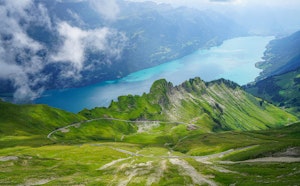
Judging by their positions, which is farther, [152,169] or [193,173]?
[152,169]

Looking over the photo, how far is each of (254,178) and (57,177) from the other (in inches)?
2379

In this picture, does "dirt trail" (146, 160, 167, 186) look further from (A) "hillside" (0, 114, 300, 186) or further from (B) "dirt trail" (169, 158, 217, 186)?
(B) "dirt trail" (169, 158, 217, 186)

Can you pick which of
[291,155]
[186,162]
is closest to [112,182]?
[186,162]

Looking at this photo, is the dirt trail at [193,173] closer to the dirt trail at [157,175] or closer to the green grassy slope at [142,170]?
the green grassy slope at [142,170]

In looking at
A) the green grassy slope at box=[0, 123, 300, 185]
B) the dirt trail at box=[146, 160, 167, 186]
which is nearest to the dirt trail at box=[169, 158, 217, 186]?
the green grassy slope at box=[0, 123, 300, 185]

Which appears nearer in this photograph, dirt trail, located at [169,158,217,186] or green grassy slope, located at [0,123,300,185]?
green grassy slope, located at [0,123,300,185]

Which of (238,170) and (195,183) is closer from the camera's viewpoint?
(195,183)

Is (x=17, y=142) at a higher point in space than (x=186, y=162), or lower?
higher

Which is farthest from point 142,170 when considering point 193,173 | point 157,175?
point 193,173

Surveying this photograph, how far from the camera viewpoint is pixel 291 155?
356ft

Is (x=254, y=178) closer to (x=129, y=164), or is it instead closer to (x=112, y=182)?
(x=112, y=182)

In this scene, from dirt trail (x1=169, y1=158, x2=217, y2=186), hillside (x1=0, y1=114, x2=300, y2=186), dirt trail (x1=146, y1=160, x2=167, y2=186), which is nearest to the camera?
hillside (x1=0, y1=114, x2=300, y2=186)

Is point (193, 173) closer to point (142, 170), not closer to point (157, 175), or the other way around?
point (157, 175)

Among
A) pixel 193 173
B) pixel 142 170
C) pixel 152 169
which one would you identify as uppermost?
A: pixel 142 170
